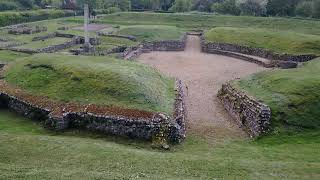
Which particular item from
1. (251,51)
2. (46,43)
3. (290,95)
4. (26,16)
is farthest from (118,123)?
(26,16)

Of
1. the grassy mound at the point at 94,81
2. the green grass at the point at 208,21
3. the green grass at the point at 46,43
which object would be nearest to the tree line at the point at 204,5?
the green grass at the point at 208,21

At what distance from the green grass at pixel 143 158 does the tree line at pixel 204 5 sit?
62.7 metres

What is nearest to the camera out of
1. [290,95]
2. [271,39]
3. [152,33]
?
[290,95]

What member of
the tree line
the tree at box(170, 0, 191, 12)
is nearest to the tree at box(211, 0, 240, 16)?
the tree line

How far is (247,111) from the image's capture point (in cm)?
3033

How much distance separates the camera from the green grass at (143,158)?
19062 mm

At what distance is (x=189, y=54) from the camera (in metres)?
62.2

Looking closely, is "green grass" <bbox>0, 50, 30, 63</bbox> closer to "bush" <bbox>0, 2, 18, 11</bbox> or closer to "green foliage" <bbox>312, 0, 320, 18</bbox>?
"green foliage" <bbox>312, 0, 320, 18</bbox>

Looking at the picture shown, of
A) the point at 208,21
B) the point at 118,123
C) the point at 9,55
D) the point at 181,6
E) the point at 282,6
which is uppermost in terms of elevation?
the point at 282,6

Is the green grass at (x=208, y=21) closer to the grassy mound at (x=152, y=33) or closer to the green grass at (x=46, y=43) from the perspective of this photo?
the grassy mound at (x=152, y=33)

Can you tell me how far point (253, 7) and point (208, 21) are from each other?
46.2 feet

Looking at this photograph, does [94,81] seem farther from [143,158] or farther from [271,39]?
[271,39]

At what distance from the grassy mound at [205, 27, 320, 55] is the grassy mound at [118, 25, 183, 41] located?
18.2ft

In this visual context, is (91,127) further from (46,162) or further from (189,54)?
(189,54)
